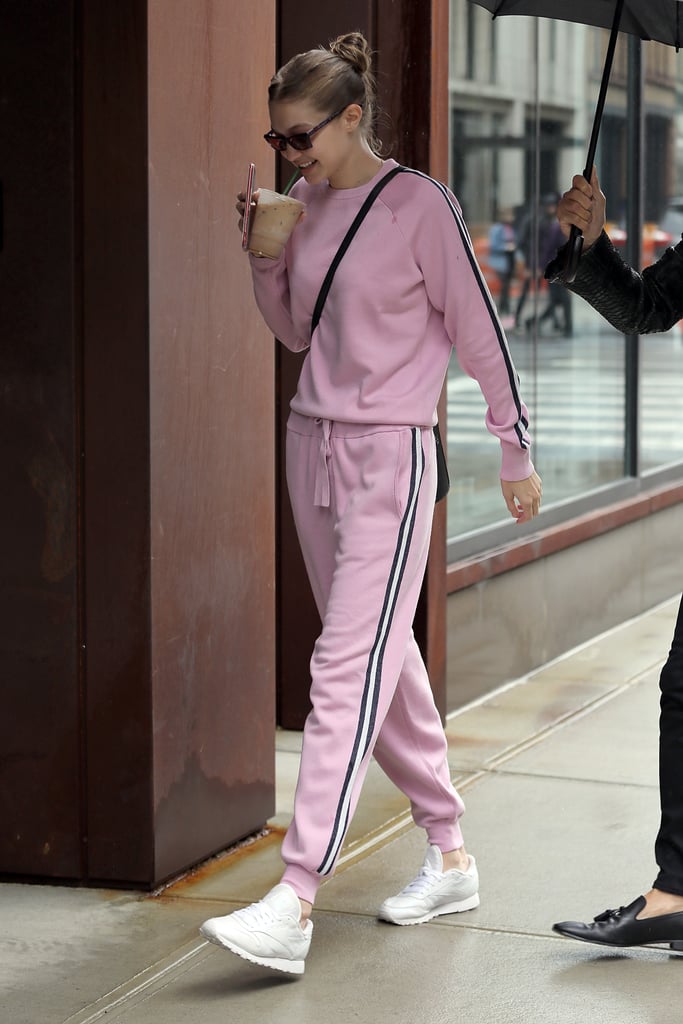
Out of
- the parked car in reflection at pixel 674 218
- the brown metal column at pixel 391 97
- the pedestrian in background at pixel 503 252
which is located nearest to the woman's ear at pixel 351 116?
the brown metal column at pixel 391 97

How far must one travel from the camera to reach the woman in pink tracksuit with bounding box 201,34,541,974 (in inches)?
154

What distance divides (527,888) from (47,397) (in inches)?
66.6

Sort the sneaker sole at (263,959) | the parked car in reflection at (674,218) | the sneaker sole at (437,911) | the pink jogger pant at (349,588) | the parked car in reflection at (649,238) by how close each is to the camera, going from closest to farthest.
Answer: the sneaker sole at (263,959) → the pink jogger pant at (349,588) → the sneaker sole at (437,911) → the parked car in reflection at (649,238) → the parked car in reflection at (674,218)

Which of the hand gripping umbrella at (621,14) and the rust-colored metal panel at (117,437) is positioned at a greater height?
the hand gripping umbrella at (621,14)

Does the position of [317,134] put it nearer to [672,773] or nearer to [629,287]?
[629,287]

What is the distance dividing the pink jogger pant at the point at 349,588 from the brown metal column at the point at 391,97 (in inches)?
75.8

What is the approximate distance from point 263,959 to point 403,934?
Answer: 51cm

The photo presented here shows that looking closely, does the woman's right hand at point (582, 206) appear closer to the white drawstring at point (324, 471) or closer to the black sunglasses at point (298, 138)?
the black sunglasses at point (298, 138)

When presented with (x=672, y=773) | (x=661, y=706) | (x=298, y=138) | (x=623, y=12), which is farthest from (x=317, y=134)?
(x=672, y=773)

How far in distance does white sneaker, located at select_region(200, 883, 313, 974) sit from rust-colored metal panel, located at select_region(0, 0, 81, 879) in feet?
2.75

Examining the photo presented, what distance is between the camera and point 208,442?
181 inches

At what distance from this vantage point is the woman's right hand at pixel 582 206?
13.0 feet

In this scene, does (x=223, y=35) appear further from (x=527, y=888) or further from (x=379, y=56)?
(x=527, y=888)

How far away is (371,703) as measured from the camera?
3.96m
